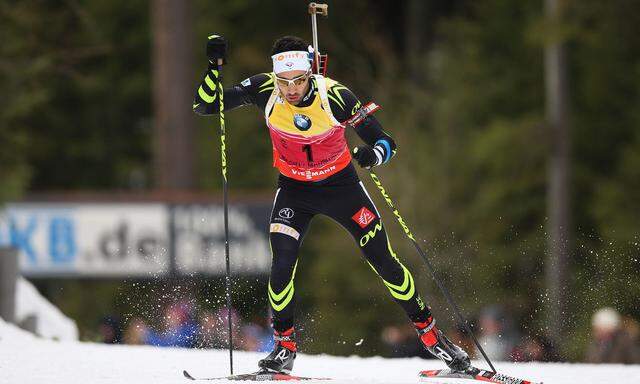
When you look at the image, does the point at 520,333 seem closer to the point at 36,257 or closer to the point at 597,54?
the point at 36,257

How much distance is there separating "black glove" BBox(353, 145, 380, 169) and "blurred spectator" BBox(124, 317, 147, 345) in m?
5.96

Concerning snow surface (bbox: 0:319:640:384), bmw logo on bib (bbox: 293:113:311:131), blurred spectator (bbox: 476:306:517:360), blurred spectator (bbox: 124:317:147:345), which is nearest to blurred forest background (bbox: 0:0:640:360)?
blurred spectator (bbox: 124:317:147:345)

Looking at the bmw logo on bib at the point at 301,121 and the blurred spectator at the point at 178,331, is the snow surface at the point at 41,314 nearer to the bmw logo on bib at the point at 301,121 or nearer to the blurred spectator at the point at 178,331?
the blurred spectator at the point at 178,331

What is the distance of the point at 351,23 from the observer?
2833 centimetres

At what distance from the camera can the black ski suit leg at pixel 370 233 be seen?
7906 millimetres

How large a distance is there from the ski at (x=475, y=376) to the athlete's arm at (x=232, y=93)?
192cm

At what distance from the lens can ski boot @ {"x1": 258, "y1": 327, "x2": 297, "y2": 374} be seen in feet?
26.2

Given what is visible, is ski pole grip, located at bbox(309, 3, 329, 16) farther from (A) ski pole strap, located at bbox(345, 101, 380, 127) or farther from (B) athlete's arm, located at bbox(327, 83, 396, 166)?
(A) ski pole strap, located at bbox(345, 101, 380, 127)

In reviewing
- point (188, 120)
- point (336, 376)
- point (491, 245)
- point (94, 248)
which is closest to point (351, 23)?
point (491, 245)

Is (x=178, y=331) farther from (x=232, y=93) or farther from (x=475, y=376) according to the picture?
(x=475, y=376)

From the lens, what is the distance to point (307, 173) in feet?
25.9

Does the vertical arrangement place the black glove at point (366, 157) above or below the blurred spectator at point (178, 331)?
above

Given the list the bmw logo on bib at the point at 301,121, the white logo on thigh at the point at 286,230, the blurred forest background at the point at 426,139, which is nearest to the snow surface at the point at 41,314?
the blurred forest background at the point at 426,139

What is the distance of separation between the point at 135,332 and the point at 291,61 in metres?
6.69
